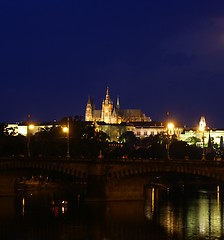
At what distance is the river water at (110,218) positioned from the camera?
78.4 meters

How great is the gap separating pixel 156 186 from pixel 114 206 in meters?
45.8

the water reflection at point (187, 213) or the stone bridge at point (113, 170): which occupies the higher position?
the stone bridge at point (113, 170)

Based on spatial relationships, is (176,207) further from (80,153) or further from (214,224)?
(80,153)

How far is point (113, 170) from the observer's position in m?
106

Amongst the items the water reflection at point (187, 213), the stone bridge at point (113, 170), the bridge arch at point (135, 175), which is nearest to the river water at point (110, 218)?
the water reflection at point (187, 213)

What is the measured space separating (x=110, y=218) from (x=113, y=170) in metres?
17.6

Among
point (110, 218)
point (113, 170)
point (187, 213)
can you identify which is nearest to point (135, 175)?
point (113, 170)

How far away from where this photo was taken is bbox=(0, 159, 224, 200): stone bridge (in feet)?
324

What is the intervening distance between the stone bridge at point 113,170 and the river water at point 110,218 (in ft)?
8.14

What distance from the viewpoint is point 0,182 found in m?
116

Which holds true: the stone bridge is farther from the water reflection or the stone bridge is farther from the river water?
the water reflection

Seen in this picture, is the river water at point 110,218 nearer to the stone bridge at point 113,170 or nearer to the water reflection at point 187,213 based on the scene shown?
the water reflection at point 187,213

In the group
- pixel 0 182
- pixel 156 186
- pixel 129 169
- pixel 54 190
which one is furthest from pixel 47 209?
pixel 156 186

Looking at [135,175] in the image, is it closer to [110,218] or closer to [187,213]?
[187,213]
